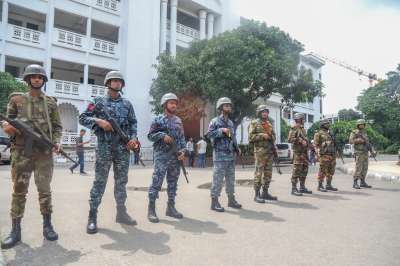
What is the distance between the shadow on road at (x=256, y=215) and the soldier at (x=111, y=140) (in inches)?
64.2

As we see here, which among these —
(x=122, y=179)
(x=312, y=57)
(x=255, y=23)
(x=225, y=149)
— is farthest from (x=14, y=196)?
(x=312, y=57)

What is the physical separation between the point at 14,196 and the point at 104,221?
4.16 feet

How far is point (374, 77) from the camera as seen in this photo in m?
110

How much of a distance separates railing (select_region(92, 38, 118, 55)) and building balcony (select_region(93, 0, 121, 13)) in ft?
7.28

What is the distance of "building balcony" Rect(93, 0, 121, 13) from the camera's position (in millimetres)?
22469

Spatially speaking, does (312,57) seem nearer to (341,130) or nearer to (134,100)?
(341,130)

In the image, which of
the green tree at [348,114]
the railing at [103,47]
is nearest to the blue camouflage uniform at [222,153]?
the railing at [103,47]

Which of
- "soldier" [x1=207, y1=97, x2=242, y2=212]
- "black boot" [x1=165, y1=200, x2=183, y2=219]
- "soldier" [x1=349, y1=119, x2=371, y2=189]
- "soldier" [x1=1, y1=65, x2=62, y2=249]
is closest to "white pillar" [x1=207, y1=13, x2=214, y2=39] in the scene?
"soldier" [x1=349, y1=119, x2=371, y2=189]

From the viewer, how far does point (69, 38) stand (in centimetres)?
2139

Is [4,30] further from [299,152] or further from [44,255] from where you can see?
[44,255]

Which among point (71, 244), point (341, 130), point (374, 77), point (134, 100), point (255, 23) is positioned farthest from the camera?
point (374, 77)

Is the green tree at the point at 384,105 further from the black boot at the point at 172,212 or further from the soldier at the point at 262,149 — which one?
the black boot at the point at 172,212

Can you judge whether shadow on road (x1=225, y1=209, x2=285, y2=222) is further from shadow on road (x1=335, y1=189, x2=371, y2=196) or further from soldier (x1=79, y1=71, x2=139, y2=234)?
shadow on road (x1=335, y1=189, x2=371, y2=196)

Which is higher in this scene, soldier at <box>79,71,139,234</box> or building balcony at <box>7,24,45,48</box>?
building balcony at <box>7,24,45,48</box>
